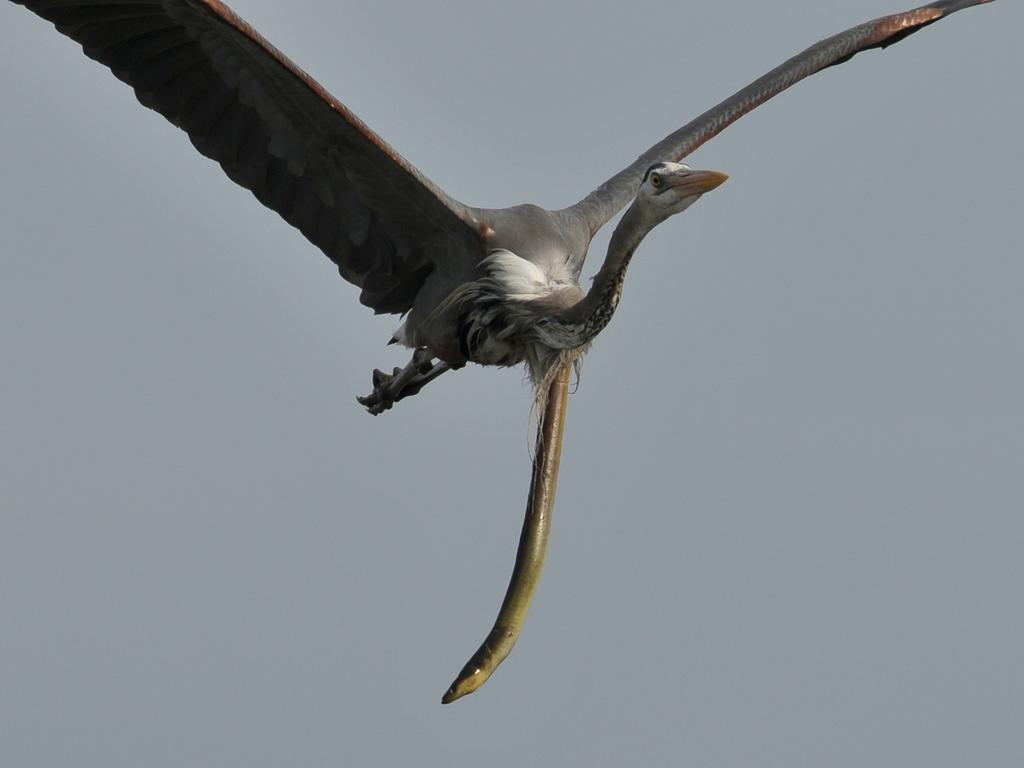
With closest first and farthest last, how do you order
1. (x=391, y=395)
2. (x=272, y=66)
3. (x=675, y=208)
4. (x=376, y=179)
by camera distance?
1. (x=675, y=208)
2. (x=272, y=66)
3. (x=376, y=179)
4. (x=391, y=395)

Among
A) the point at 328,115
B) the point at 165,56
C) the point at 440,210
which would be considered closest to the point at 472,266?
the point at 440,210

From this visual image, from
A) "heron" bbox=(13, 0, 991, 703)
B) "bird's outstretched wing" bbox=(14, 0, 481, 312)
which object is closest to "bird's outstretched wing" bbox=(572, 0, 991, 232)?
"heron" bbox=(13, 0, 991, 703)

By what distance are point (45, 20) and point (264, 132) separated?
1.51 m

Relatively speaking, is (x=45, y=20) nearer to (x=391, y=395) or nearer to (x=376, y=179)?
(x=376, y=179)

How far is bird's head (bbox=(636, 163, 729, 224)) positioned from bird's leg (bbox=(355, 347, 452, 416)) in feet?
10.5

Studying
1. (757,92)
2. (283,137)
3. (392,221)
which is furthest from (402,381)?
(757,92)

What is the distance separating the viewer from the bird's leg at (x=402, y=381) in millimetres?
15242

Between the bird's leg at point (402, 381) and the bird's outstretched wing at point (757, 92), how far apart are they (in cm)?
147

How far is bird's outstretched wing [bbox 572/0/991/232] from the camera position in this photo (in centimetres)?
1570

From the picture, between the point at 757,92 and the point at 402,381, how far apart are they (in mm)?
3503

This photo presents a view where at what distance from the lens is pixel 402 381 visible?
15.5m

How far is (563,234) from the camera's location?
1473 centimetres

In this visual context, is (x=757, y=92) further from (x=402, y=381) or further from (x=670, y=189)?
(x=670, y=189)

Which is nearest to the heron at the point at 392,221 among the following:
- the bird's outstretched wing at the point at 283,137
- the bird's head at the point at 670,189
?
the bird's outstretched wing at the point at 283,137
